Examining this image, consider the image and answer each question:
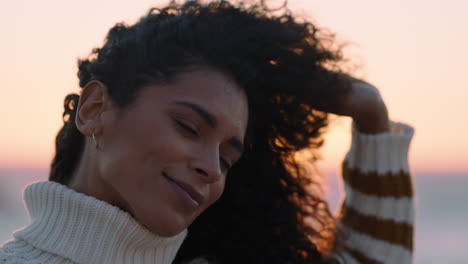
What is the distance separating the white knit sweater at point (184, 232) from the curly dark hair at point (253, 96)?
118 millimetres

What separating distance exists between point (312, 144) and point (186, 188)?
82cm

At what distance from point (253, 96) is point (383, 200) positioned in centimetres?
71

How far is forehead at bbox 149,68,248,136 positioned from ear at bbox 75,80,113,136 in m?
0.21

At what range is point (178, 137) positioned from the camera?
1.97 metres

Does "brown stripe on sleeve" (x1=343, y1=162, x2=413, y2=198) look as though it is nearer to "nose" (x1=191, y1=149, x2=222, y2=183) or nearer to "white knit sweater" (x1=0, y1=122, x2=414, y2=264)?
"white knit sweater" (x1=0, y1=122, x2=414, y2=264)

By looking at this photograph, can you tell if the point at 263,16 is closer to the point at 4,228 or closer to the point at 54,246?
the point at 54,246

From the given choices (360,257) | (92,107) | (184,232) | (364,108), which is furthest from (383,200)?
(92,107)

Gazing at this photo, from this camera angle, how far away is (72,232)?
A: 82.1 inches

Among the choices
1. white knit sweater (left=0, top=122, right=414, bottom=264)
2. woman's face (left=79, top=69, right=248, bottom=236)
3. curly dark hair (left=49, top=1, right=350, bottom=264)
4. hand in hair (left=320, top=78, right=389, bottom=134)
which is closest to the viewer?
woman's face (left=79, top=69, right=248, bottom=236)

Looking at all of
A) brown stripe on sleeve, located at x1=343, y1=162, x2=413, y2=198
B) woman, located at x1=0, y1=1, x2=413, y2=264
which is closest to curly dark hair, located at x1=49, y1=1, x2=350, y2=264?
woman, located at x1=0, y1=1, x2=413, y2=264

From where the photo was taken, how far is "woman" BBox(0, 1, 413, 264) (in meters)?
2.00

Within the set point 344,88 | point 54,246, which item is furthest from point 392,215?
point 54,246

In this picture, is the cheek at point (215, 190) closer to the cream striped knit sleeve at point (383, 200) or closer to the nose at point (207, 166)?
the nose at point (207, 166)

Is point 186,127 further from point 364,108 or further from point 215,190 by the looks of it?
point 364,108
